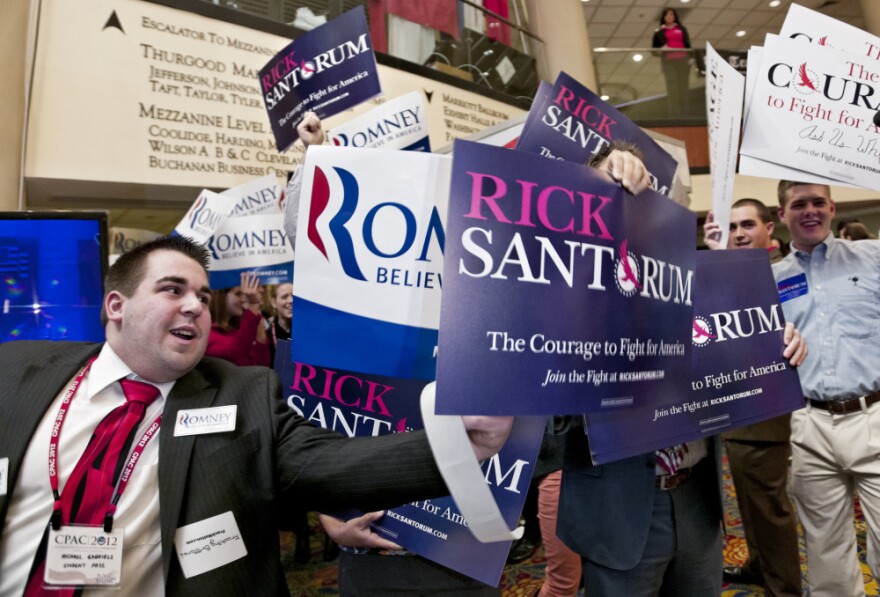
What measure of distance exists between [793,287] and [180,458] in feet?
7.82

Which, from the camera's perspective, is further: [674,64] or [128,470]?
[674,64]

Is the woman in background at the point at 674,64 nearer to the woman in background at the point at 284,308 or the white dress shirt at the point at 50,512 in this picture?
the woman in background at the point at 284,308

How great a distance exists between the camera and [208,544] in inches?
42.8

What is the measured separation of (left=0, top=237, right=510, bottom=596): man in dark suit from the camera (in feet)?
3.41

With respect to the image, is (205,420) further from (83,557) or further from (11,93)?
(11,93)

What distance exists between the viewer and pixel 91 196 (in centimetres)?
404

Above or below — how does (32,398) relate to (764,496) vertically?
above

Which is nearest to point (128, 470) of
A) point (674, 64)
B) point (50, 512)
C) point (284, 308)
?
point (50, 512)

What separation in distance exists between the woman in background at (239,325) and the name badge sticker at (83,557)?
153 cm

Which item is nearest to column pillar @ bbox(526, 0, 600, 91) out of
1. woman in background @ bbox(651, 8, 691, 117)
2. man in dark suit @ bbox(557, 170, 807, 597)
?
woman in background @ bbox(651, 8, 691, 117)

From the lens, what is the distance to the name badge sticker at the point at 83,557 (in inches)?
41.4

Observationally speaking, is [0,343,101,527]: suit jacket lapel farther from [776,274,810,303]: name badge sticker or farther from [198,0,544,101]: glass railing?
[198,0,544,101]: glass railing

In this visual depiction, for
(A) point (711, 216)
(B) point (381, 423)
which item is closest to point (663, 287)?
(B) point (381, 423)

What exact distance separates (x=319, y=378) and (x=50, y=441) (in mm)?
592
